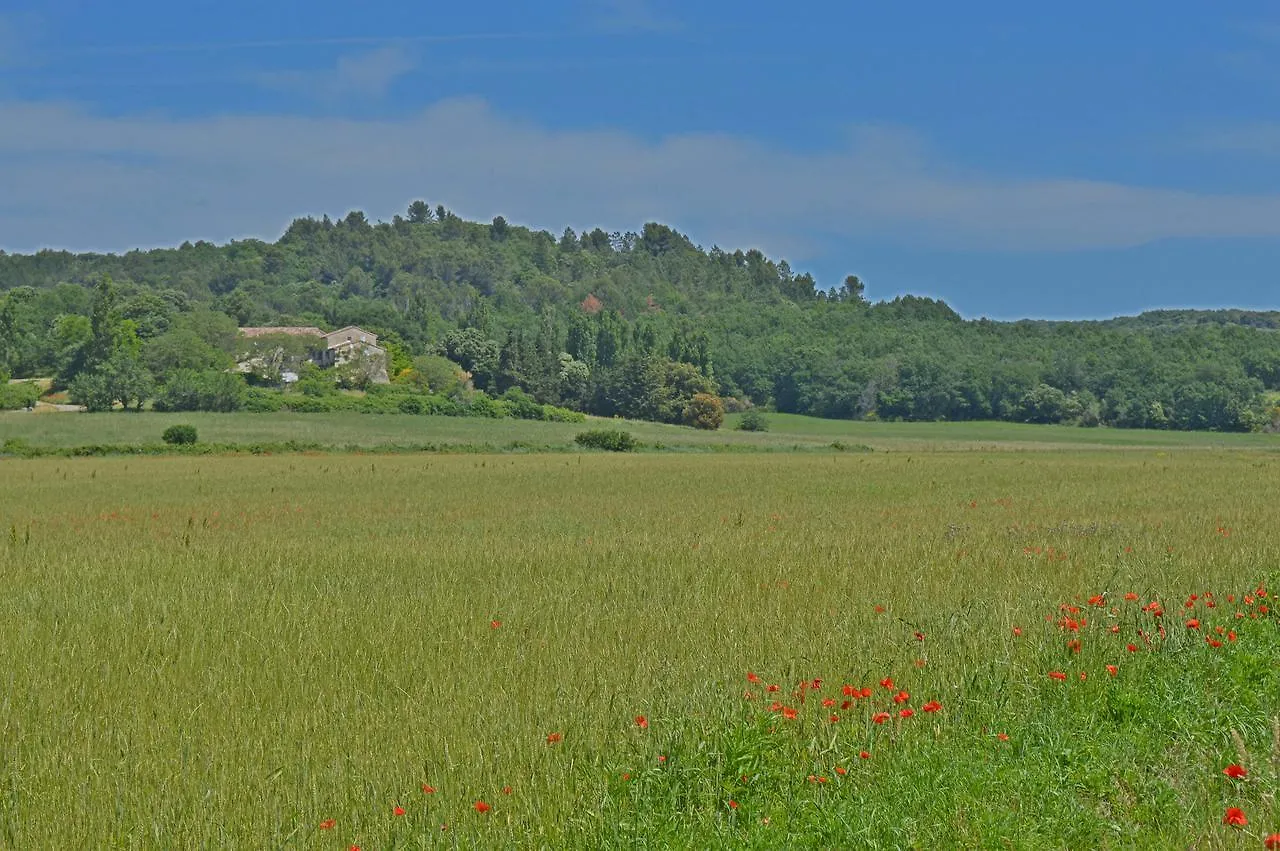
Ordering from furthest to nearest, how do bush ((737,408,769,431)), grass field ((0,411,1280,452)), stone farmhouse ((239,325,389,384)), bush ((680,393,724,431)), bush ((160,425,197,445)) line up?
stone farmhouse ((239,325,389,384)), bush ((680,393,724,431)), bush ((737,408,769,431)), grass field ((0,411,1280,452)), bush ((160,425,197,445))

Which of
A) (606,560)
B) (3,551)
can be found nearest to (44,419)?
(3,551)

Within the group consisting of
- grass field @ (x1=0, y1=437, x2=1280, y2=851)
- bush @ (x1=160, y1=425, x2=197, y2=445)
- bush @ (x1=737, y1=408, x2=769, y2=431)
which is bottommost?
bush @ (x1=160, y1=425, x2=197, y2=445)

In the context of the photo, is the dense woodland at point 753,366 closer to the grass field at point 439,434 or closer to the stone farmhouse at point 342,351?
the stone farmhouse at point 342,351

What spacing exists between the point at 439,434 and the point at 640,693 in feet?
266

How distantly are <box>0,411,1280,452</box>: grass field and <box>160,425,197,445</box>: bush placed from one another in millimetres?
1544

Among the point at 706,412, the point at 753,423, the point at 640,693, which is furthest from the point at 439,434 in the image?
the point at 640,693

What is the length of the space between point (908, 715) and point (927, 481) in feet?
103

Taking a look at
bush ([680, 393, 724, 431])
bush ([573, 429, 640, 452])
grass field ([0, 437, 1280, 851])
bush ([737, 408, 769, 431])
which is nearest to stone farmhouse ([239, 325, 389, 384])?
bush ([680, 393, 724, 431])

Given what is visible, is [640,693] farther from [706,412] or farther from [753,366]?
[753,366]

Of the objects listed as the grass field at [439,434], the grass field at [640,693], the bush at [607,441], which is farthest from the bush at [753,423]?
the grass field at [640,693]

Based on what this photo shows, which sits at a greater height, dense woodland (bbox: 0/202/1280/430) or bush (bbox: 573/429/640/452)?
dense woodland (bbox: 0/202/1280/430)

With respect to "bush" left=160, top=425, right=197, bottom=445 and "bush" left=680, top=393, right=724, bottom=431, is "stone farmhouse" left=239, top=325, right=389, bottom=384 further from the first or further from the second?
"bush" left=160, top=425, right=197, bottom=445

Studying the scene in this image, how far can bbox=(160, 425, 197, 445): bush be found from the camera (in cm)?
7012

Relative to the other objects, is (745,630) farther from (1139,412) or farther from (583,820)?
(1139,412)
